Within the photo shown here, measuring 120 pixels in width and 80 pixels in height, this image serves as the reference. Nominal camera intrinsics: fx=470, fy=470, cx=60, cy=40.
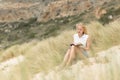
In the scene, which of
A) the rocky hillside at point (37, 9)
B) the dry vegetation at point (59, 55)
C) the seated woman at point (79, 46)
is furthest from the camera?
the rocky hillside at point (37, 9)

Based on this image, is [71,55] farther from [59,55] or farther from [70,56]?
[59,55]

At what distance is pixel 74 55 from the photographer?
6.33 metres

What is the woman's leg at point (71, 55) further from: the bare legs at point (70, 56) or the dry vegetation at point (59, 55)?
the dry vegetation at point (59, 55)

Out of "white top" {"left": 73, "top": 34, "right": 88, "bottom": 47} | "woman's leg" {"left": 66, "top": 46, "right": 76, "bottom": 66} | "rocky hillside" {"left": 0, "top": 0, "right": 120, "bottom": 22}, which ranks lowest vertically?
"woman's leg" {"left": 66, "top": 46, "right": 76, "bottom": 66}

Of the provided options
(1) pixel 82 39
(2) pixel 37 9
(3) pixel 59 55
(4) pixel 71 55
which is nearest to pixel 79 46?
(1) pixel 82 39

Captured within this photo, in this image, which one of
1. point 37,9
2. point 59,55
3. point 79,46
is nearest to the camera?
point 59,55

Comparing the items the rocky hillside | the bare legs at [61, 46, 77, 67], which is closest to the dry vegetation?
the bare legs at [61, 46, 77, 67]

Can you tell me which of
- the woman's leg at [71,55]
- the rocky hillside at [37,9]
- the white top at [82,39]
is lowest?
the woman's leg at [71,55]

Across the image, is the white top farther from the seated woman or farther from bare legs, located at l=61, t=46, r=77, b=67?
bare legs, located at l=61, t=46, r=77, b=67

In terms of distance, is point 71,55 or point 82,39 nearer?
point 71,55

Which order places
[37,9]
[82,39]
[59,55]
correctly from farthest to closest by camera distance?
[37,9], [82,39], [59,55]

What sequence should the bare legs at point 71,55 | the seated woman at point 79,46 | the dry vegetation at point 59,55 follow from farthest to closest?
the seated woman at point 79,46 < the bare legs at point 71,55 < the dry vegetation at point 59,55

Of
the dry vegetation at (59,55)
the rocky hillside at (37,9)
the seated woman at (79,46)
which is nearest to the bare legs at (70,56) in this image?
the seated woman at (79,46)

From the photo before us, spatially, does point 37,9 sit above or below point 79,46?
above
